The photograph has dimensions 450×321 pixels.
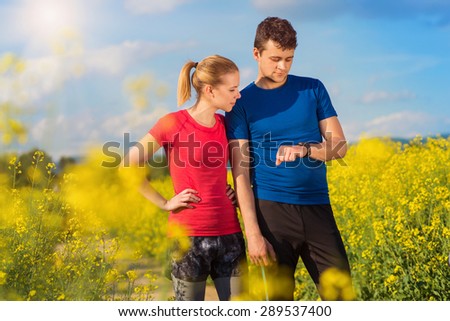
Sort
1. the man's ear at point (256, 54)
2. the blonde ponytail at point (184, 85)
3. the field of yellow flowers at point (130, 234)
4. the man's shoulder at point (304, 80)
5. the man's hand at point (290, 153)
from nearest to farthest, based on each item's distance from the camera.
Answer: the man's hand at point (290, 153) → the blonde ponytail at point (184, 85) → the man's ear at point (256, 54) → the man's shoulder at point (304, 80) → the field of yellow flowers at point (130, 234)

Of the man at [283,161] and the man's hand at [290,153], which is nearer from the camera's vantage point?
the man's hand at [290,153]

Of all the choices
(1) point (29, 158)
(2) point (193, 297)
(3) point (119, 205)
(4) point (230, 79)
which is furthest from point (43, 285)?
(1) point (29, 158)

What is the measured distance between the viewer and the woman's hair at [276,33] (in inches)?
106

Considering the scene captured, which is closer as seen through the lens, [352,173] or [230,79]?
[230,79]

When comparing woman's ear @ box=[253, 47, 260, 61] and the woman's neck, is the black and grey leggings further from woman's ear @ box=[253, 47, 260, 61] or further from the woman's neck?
woman's ear @ box=[253, 47, 260, 61]

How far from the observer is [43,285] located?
3607 mm

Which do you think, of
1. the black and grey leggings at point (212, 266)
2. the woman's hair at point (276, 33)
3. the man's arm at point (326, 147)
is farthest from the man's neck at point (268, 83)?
the black and grey leggings at point (212, 266)

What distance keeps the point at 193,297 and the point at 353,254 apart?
2.90 meters

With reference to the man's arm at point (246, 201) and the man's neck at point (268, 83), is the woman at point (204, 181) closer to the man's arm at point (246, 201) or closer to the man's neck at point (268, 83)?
the man's arm at point (246, 201)

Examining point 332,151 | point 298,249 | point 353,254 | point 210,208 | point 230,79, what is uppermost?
point 230,79

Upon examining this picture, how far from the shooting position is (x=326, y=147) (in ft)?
8.85
